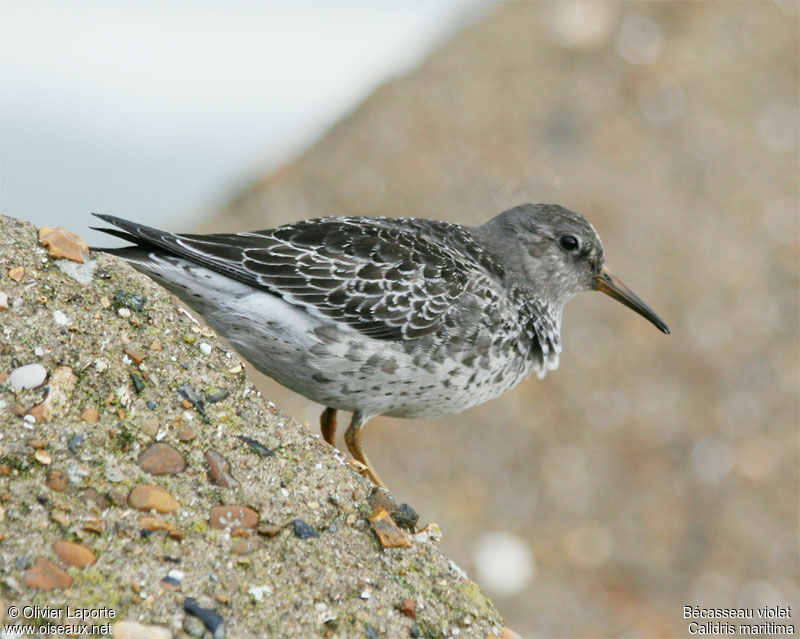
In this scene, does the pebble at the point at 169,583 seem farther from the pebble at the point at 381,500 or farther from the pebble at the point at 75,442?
the pebble at the point at 381,500

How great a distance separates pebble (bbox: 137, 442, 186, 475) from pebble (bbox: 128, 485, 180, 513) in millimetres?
134

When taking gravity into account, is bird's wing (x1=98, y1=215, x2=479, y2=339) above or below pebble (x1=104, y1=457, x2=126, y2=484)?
below

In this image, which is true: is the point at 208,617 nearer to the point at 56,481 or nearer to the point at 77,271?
the point at 56,481

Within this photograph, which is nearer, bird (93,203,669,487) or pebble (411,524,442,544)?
pebble (411,524,442,544)

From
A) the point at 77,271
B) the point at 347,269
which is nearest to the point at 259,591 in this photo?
the point at 77,271

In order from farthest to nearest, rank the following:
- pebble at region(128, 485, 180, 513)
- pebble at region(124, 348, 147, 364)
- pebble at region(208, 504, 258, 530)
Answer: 1. pebble at region(124, 348, 147, 364)
2. pebble at region(208, 504, 258, 530)
3. pebble at region(128, 485, 180, 513)

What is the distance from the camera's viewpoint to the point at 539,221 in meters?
7.68

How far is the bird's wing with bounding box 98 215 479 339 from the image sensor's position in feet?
20.2

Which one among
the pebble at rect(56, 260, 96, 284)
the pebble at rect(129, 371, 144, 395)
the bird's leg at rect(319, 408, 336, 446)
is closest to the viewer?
the pebble at rect(129, 371, 144, 395)

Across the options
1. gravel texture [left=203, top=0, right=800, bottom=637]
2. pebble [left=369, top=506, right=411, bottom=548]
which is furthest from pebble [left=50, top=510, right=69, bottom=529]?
gravel texture [left=203, top=0, right=800, bottom=637]

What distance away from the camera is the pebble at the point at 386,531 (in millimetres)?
5105

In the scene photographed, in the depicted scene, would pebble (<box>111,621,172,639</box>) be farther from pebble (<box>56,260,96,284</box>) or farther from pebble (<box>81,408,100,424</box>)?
pebble (<box>56,260,96,284</box>)

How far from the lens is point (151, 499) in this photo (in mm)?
4574

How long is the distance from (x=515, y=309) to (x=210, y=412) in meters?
2.64
